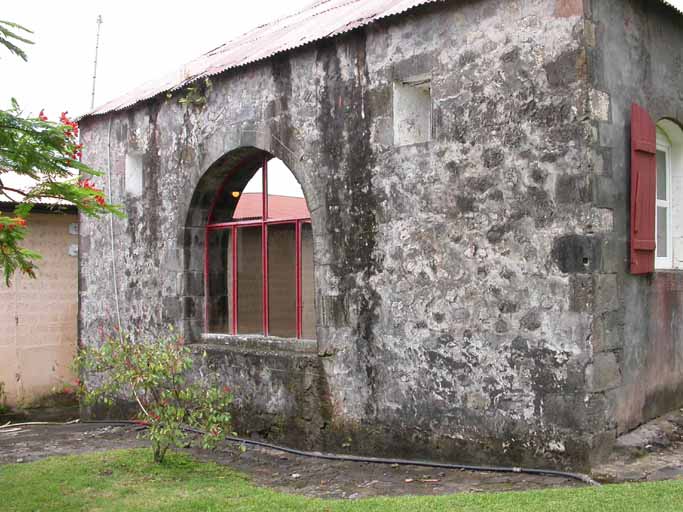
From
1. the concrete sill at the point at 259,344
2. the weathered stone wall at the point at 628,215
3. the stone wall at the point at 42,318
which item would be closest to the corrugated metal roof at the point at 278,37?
the weathered stone wall at the point at 628,215

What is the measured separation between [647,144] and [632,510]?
9.95ft

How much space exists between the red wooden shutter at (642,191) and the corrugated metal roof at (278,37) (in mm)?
2043

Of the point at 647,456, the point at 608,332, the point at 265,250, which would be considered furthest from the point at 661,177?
the point at 265,250

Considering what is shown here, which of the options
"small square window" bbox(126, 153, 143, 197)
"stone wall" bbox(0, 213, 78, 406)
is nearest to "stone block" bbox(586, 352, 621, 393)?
"small square window" bbox(126, 153, 143, 197)

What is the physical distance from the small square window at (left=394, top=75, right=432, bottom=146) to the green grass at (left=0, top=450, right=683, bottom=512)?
10.4 feet

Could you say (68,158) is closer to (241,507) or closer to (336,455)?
(241,507)

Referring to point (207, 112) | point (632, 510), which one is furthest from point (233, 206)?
point (632, 510)

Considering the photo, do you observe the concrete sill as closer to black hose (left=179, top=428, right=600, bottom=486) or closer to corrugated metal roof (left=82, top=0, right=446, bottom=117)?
black hose (left=179, top=428, right=600, bottom=486)

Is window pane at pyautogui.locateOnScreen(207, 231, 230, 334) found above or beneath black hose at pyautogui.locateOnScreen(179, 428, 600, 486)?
above

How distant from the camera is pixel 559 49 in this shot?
19.2 ft

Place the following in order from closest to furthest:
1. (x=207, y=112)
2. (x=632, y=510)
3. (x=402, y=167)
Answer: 1. (x=632, y=510)
2. (x=402, y=167)
3. (x=207, y=112)

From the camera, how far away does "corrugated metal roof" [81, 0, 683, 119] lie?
7.30 meters

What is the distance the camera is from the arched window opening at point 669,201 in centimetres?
728

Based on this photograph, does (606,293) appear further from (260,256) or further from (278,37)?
(278,37)
